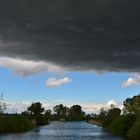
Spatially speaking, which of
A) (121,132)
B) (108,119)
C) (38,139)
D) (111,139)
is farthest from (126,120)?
(108,119)

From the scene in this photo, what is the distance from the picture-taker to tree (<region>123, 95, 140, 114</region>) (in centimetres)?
13662

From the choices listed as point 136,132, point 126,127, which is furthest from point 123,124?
point 136,132

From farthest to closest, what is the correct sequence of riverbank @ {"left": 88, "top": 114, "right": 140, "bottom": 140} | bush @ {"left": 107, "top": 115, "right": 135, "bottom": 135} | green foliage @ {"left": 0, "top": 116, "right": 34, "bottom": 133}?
green foliage @ {"left": 0, "top": 116, "right": 34, "bottom": 133} < bush @ {"left": 107, "top": 115, "right": 135, "bottom": 135} < riverbank @ {"left": 88, "top": 114, "right": 140, "bottom": 140}

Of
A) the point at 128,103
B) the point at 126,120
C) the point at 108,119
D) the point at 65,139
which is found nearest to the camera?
the point at 65,139

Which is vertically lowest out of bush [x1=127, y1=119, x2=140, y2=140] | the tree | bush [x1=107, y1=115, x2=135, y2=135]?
bush [x1=127, y1=119, x2=140, y2=140]

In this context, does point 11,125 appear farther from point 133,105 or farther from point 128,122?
point 133,105

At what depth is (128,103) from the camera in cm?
15500

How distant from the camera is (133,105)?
144375 millimetres

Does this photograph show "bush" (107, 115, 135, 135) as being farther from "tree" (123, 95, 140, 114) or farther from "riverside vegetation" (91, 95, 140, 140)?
"tree" (123, 95, 140, 114)

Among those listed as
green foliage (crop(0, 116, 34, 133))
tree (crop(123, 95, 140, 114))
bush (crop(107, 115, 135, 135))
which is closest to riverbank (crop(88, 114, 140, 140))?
bush (crop(107, 115, 135, 135))

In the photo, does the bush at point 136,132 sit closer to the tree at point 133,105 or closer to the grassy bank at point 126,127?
the grassy bank at point 126,127

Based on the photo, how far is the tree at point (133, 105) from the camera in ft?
448

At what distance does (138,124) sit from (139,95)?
5436 centimetres

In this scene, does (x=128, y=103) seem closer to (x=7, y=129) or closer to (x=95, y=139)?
(x=7, y=129)
